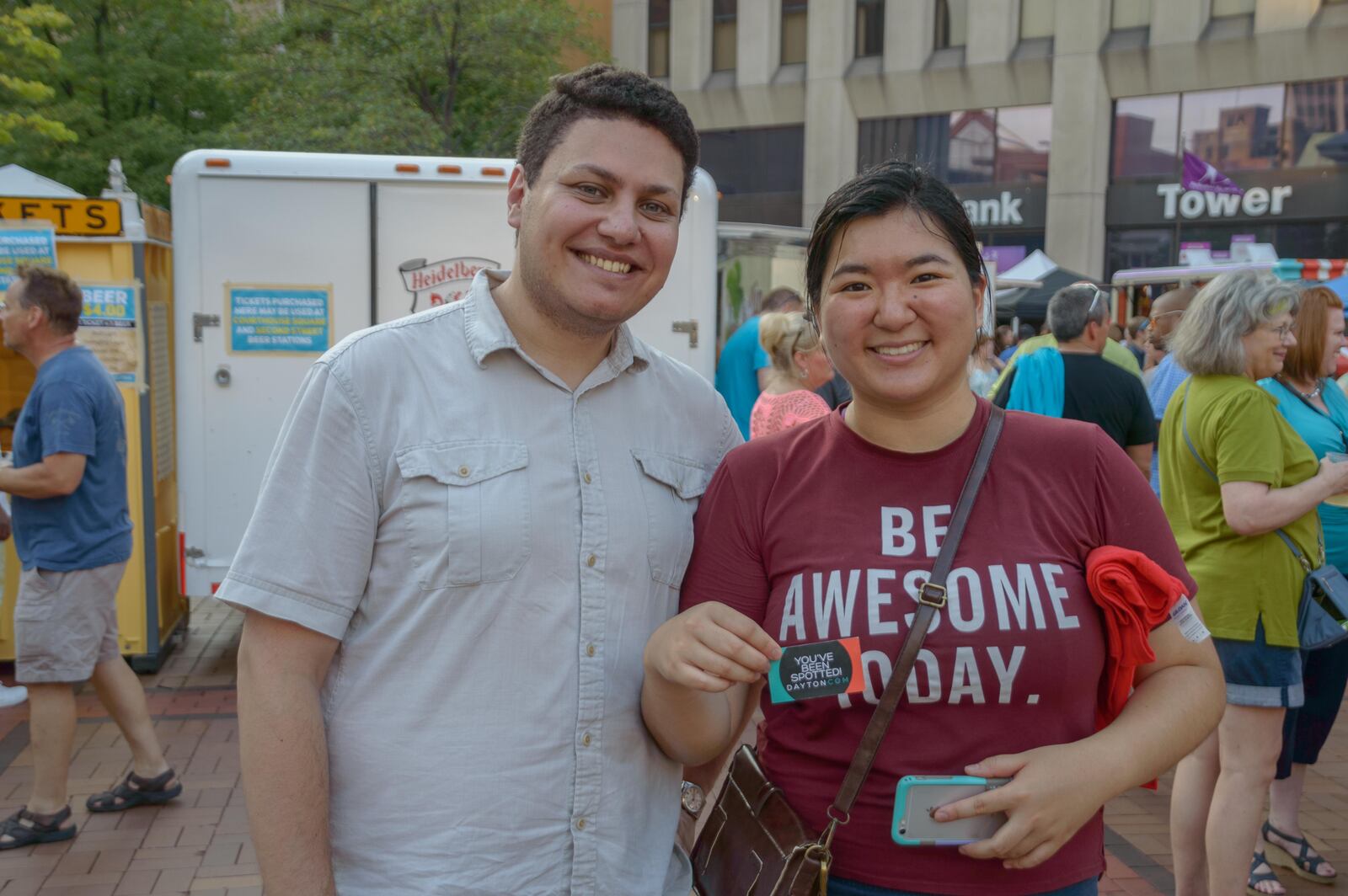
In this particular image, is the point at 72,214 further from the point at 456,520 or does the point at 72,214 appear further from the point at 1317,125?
the point at 1317,125

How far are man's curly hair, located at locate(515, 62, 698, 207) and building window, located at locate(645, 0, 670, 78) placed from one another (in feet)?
95.9

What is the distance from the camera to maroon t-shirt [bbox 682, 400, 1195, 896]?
1787 millimetres

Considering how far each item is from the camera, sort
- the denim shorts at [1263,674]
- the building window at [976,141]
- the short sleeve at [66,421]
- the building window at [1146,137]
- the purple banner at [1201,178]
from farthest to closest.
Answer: the building window at [976,141] < the building window at [1146,137] < the purple banner at [1201,178] < the short sleeve at [66,421] < the denim shorts at [1263,674]

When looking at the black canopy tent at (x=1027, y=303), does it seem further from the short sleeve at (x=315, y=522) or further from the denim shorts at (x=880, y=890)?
the short sleeve at (x=315, y=522)

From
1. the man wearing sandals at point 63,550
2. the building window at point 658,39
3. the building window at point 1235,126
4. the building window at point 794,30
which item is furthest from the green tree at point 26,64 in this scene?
the building window at point 1235,126

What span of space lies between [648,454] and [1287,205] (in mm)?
24575

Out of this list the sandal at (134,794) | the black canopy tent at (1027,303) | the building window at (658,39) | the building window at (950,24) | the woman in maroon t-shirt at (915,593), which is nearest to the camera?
the woman in maroon t-shirt at (915,593)

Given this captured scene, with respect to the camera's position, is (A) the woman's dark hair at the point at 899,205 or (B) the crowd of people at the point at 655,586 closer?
(B) the crowd of people at the point at 655,586

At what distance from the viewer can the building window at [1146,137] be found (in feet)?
79.7

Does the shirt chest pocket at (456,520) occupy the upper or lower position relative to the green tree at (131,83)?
lower

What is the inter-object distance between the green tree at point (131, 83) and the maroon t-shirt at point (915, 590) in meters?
15.6

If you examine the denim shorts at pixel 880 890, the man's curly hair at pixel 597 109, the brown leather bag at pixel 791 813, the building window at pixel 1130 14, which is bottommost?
the denim shorts at pixel 880 890

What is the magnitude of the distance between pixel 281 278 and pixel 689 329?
88.6 inches

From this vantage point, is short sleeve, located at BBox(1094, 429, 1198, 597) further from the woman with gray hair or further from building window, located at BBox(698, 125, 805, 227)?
building window, located at BBox(698, 125, 805, 227)
